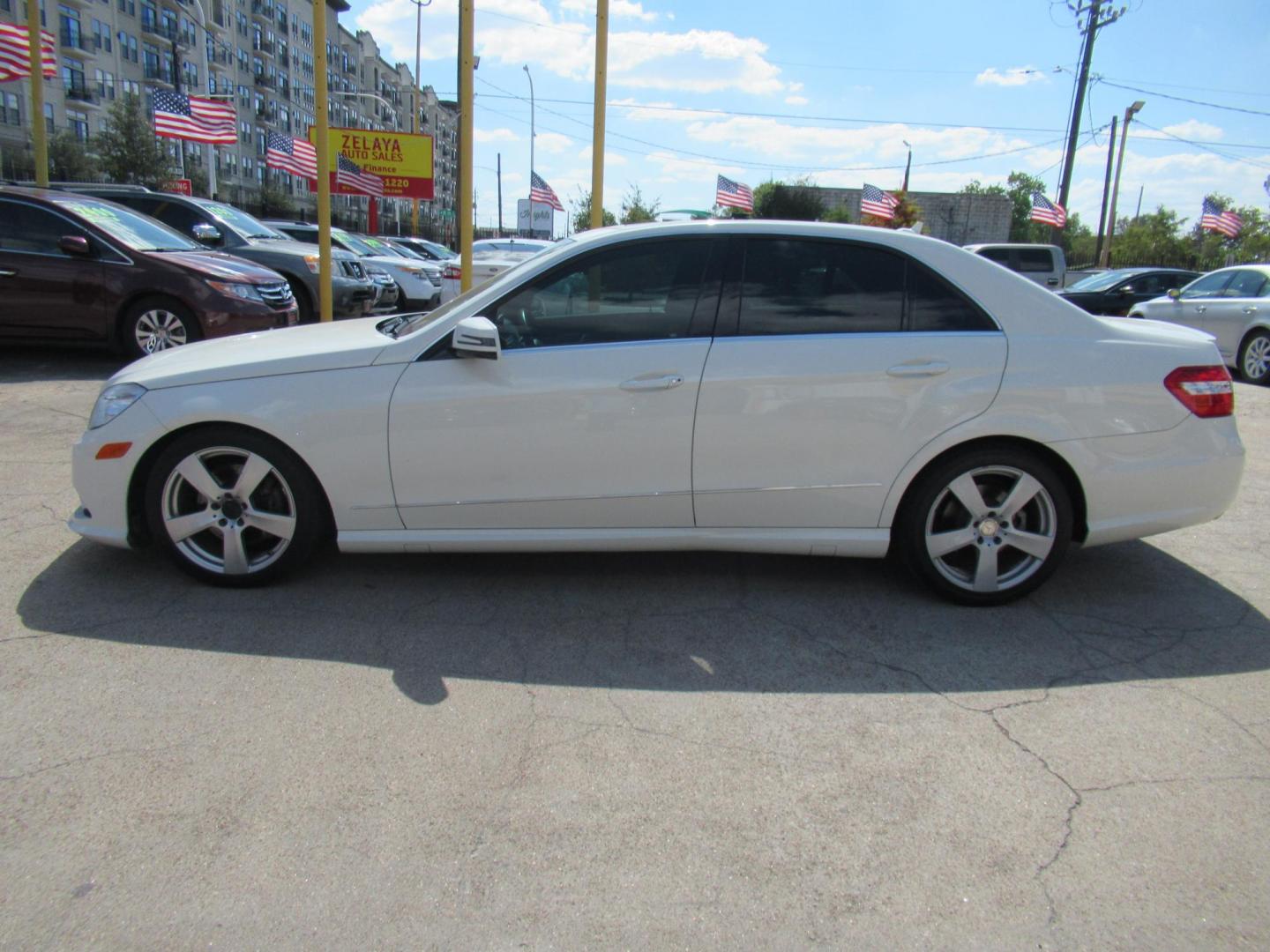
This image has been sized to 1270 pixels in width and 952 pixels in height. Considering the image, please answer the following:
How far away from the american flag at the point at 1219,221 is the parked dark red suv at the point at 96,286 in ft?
86.6

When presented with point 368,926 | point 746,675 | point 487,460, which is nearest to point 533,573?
point 487,460

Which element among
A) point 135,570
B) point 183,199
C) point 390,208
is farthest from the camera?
point 390,208

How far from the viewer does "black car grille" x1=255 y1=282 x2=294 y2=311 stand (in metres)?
9.38

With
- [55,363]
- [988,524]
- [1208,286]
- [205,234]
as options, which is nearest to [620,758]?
[988,524]

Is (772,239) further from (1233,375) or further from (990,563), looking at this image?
(1233,375)

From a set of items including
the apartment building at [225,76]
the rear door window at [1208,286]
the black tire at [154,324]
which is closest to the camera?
the black tire at [154,324]

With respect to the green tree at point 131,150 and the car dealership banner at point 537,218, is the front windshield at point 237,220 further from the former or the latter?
the green tree at point 131,150

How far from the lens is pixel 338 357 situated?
380 centimetres

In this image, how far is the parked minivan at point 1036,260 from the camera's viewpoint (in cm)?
2050

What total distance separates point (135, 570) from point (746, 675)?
2.83 metres

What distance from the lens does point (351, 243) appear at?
1712cm

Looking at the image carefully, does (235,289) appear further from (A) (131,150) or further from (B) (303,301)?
(A) (131,150)

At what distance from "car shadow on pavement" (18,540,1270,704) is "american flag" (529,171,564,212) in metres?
30.0

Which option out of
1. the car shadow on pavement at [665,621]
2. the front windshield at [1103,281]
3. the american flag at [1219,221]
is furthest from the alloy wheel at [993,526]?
the american flag at [1219,221]
